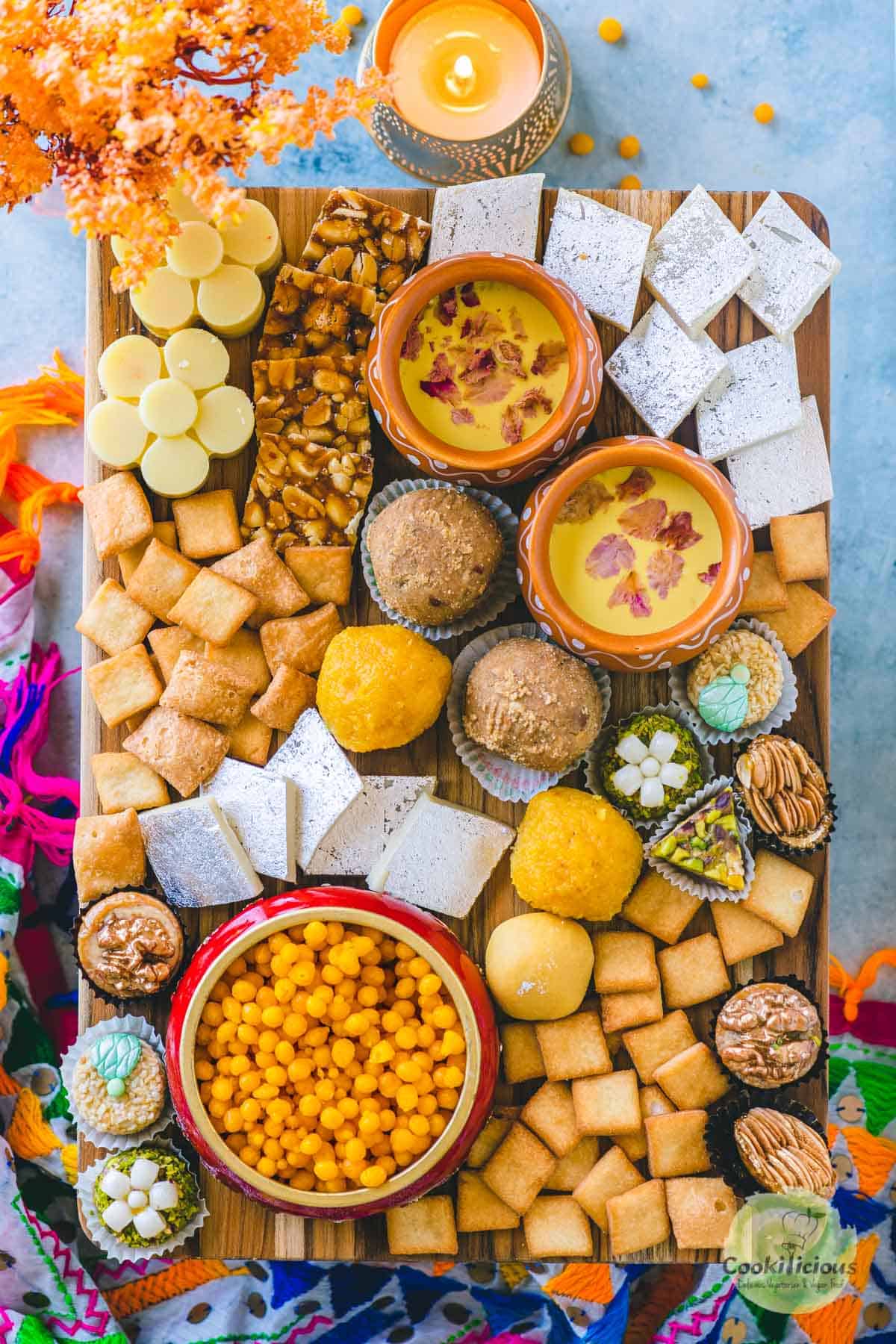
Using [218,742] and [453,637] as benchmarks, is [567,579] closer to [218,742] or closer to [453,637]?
[453,637]

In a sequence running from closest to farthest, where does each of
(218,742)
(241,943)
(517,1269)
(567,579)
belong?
(241,943)
(567,579)
(218,742)
(517,1269)

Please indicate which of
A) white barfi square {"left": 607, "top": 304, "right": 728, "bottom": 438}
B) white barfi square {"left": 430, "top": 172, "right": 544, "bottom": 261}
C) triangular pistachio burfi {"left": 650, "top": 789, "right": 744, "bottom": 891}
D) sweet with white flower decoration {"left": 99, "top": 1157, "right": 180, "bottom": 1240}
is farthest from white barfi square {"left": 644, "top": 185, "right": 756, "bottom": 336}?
sweet with white flower decoration {"left": 99, "top": 1157, "right": 180, "bottom": 1240}

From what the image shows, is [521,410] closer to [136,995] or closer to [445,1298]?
[136,995]

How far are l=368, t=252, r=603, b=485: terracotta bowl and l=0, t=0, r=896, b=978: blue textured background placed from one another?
34.8 inches

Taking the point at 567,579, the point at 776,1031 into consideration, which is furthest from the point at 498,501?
the point at 776,1031

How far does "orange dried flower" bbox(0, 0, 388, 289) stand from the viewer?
1.53 metres

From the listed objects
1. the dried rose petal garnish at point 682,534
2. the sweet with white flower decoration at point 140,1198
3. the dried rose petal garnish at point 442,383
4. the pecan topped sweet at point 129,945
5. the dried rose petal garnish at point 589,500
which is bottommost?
the sweet with white flower decoration at point 140,1198

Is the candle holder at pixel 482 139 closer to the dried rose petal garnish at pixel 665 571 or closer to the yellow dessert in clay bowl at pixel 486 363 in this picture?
the yellow dessert in clay bowl at pixel 486 363

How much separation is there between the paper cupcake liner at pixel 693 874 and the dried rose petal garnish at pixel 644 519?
0.45 meters

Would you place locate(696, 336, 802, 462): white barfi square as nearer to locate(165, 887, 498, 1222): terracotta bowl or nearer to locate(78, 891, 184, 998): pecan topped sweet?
locate(165, 887, 498, 1222): terracotta bowl

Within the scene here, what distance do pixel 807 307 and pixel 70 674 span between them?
1.70 metres

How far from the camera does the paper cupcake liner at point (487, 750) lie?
207 centimetres

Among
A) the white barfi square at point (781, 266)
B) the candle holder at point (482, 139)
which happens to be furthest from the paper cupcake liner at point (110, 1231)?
the candle holder at point (482, 139)

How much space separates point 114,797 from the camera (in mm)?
2115
